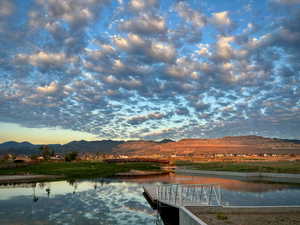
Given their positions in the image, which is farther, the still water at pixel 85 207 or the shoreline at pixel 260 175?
the shoreline at pixel 260 175

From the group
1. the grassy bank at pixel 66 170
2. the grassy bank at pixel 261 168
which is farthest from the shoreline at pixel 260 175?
the grassy bank at pixel 66 170

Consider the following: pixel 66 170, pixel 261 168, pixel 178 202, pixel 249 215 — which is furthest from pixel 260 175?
pixel 249 215

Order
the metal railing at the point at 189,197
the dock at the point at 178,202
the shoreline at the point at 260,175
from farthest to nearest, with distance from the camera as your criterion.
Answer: the shoreline at the point at 260,175 → the metal railing at the point at 189,197 → the dock at the point at 178,202

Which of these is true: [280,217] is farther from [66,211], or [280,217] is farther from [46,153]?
[46,153]

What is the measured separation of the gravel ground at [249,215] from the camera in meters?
17.2

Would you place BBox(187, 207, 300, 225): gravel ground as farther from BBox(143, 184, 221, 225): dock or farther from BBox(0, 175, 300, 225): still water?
BBox(0, 175, 300, 225): still water

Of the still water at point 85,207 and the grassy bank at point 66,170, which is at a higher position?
the grassy bank at point 66,170

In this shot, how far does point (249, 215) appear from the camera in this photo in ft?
64.1

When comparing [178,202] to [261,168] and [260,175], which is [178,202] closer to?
[260,175]

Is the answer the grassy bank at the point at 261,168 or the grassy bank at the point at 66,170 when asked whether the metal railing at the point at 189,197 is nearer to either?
the grassy bank at the point at 66,170

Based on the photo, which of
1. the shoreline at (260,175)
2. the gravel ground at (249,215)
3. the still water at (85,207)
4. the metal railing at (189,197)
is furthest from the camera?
the shoreline at (260,175)

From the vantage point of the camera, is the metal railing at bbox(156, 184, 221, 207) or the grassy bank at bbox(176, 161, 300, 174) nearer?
the metal railing at bbox(156, 184, 221, 207)

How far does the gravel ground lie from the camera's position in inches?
677

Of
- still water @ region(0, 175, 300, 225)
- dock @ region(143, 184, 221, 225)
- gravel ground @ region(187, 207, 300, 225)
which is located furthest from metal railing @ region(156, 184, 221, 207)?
gravel ground @ region(187, 207, 300, 225)
